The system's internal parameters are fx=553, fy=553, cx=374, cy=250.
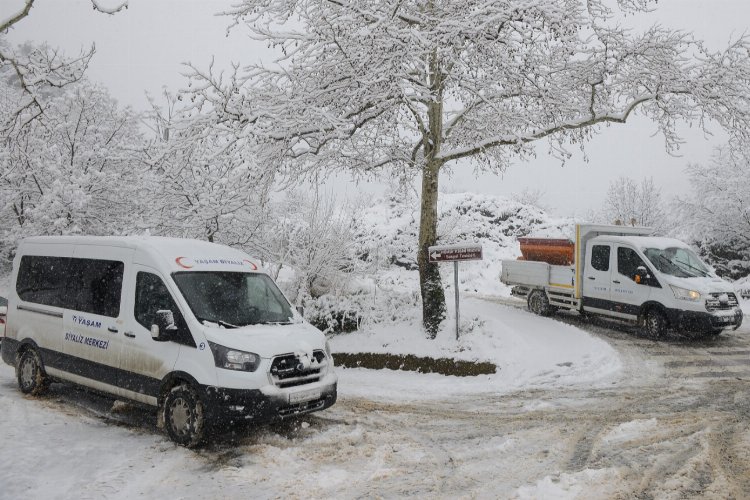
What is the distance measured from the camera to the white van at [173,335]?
19.3 feet

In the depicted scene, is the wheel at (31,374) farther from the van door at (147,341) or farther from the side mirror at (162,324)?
the side mirror at (162,324)

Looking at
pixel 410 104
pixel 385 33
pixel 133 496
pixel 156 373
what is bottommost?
pixel 133 496

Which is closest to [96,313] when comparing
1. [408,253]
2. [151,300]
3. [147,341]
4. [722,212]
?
[151,300]

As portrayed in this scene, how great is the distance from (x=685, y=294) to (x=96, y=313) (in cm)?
1108

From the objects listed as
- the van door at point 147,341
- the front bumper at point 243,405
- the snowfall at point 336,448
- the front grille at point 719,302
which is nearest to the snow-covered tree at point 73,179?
the snowfall at point 336,448

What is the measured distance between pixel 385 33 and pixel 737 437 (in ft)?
23.0

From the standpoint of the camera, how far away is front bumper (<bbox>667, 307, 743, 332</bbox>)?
11.4 m

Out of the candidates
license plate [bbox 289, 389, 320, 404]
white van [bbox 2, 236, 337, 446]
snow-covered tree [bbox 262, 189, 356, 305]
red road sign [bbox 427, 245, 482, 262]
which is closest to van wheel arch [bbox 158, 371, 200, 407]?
white van [bbox 2, 236, 337, 446]

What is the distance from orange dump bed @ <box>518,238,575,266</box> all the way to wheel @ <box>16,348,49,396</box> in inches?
462

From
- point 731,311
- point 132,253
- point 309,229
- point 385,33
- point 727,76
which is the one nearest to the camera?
point 132,253

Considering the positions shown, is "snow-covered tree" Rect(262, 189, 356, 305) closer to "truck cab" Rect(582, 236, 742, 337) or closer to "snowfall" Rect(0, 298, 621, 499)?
"snowfall" Rect(0, 298, 621, 499)

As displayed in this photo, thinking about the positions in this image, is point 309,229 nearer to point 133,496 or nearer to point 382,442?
point 382,442

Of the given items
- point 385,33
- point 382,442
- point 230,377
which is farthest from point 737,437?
point 385,33

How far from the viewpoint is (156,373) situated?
630cm
